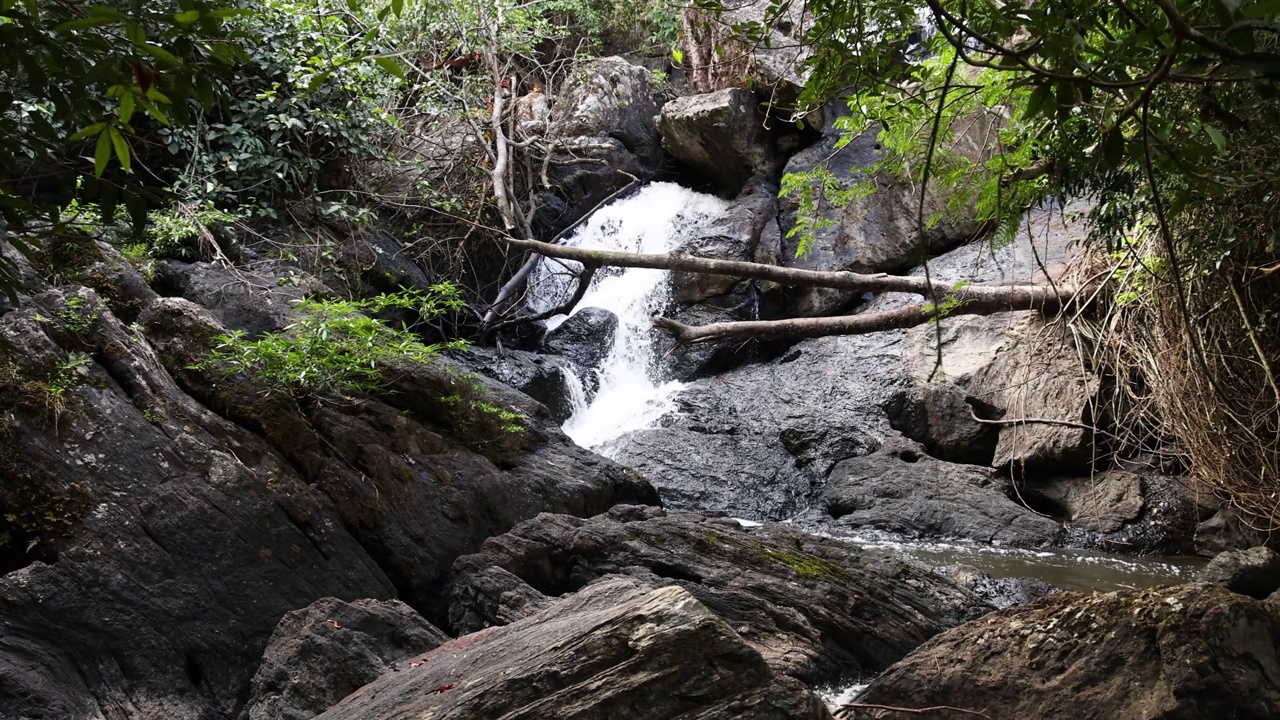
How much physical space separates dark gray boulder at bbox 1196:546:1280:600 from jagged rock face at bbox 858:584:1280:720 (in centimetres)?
228

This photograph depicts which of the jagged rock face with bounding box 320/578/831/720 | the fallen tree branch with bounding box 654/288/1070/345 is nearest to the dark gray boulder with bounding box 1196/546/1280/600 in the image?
the fallen tree branch with bounding box 654/288/1070/345

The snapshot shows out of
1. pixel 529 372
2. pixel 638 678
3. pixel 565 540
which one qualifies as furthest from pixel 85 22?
pixel 529 372

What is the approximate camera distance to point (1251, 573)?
5137mm

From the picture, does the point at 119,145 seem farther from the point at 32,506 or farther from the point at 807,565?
the point at 807,565

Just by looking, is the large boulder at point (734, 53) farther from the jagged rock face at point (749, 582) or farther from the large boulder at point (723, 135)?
the jagged rock face at point (749, 582)

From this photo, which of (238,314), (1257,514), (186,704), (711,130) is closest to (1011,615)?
(1257,514)

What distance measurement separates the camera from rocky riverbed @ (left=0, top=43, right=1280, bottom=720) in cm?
296

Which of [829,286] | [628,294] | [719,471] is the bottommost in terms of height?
[719,471]

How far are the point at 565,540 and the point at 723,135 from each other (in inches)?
355

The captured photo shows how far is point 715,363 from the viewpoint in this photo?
10953mm

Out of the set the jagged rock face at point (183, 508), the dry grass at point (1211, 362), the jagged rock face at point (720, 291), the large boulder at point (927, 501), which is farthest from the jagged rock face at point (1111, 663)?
the jagged rock face at point (720, 291)

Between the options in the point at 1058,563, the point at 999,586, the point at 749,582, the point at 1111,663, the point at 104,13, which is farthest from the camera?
the point at 1058,563

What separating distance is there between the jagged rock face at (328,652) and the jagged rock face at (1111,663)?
2081 mm

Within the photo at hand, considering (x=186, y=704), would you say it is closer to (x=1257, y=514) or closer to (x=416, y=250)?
(x=1257, y=514)
